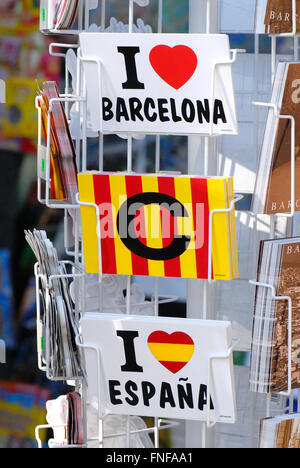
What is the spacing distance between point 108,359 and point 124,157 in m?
0.94

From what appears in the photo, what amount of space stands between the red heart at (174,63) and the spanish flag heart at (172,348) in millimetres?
493

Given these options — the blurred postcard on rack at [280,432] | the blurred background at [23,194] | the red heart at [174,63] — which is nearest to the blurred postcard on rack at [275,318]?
the blurred postcard on rack at [280,432]

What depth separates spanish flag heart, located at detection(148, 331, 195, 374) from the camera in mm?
1642

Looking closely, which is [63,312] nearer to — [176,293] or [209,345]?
[209,345]

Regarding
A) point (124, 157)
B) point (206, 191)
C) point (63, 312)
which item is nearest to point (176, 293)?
point (124, 157)

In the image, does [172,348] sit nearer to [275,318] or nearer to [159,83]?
[275,318]

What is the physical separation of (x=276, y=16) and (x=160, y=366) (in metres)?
0.73

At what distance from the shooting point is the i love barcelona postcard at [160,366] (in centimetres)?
163

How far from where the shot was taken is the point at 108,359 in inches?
66.5

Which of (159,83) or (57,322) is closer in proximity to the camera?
(159,83)

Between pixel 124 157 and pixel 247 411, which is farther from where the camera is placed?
pixel 124 157

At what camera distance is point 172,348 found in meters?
1.65

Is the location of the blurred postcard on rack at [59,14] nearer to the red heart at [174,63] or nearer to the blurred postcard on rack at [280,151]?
the red heart at [174,63]

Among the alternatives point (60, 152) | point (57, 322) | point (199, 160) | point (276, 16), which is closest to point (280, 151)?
point (276, 16)
